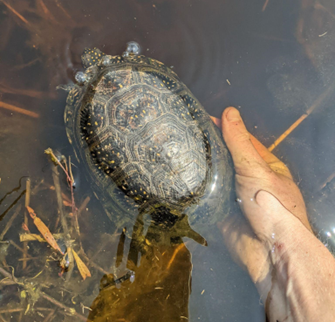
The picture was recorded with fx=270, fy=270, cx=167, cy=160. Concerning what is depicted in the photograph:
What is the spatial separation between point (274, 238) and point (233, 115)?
1307 mm

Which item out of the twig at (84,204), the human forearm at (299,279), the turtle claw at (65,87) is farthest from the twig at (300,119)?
the turtle claw at (65,87)

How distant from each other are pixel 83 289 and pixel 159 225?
104 cm

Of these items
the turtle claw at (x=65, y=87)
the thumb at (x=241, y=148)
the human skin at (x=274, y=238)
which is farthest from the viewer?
the turtle claw at (x=65, y=87)

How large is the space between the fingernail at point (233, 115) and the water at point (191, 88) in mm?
143

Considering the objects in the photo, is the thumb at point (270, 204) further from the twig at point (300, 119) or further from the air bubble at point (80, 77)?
the air bubble at point (80, 77)

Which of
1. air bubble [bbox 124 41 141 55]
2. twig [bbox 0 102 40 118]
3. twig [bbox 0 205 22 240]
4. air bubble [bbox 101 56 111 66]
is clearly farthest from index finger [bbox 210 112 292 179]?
twig [bbox 0 205 22 240]

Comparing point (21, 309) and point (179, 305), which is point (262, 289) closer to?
point (179, 305)

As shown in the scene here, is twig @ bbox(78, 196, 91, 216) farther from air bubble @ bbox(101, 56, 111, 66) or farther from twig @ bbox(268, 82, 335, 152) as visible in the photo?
twig @ bbox(268, 82, 335, 152)

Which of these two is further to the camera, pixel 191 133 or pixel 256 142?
pixel 256 142

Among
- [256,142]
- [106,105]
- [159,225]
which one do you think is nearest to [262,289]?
[159,225]

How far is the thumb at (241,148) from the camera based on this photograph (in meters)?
2.64

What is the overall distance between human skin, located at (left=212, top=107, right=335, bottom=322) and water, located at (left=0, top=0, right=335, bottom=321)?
17 centimetres

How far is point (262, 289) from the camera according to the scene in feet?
8.66

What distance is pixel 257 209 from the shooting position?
8.57ft
